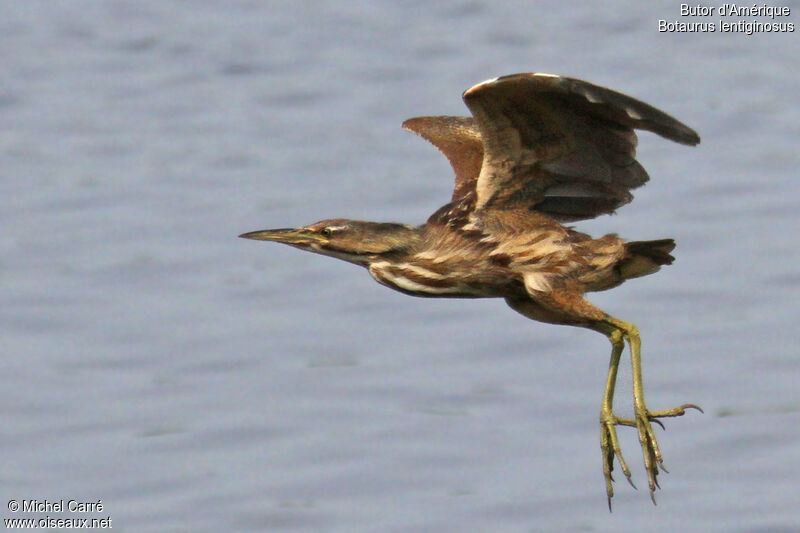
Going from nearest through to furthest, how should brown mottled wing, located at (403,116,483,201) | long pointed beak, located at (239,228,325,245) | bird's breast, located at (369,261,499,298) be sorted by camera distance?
1. bird's breast, located at (369,261,499,298)
2. long pointed beak, located at (239,228,325,245)
3. brown mottled wing, located at (403,116,483,201)

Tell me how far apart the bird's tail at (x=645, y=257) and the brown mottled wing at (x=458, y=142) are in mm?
904

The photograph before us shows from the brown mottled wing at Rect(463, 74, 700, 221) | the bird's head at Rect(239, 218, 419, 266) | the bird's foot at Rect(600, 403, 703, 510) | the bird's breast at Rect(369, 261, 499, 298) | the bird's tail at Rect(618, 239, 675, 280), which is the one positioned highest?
the brown mottled wing at Rect(463, 74, 700, 221)

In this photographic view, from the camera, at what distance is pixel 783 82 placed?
2377 centimetres

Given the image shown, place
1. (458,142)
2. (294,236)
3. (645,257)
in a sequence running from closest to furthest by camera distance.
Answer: (645,257), (294,236), (458,142)

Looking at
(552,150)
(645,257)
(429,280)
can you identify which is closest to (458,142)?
(552,150)

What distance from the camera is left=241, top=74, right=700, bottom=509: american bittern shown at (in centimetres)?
1047

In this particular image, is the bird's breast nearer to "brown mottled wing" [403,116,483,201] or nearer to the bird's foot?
"brown mottled wing" [403,116,483,201]

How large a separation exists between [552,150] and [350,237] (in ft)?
3.35

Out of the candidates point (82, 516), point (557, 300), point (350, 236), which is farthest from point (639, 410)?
point (82, 516)

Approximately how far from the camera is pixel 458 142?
39.4ft

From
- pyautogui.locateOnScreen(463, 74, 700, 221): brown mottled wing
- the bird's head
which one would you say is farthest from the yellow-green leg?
the bird's head

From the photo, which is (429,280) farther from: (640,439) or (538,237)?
(640,439)

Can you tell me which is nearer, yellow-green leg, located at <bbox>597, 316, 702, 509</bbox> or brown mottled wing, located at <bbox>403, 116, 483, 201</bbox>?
yellow-green leg, located at <bbox>597, 316, 702, 509</bbox>

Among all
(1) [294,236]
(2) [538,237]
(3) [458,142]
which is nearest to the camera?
(2) [538,237]
